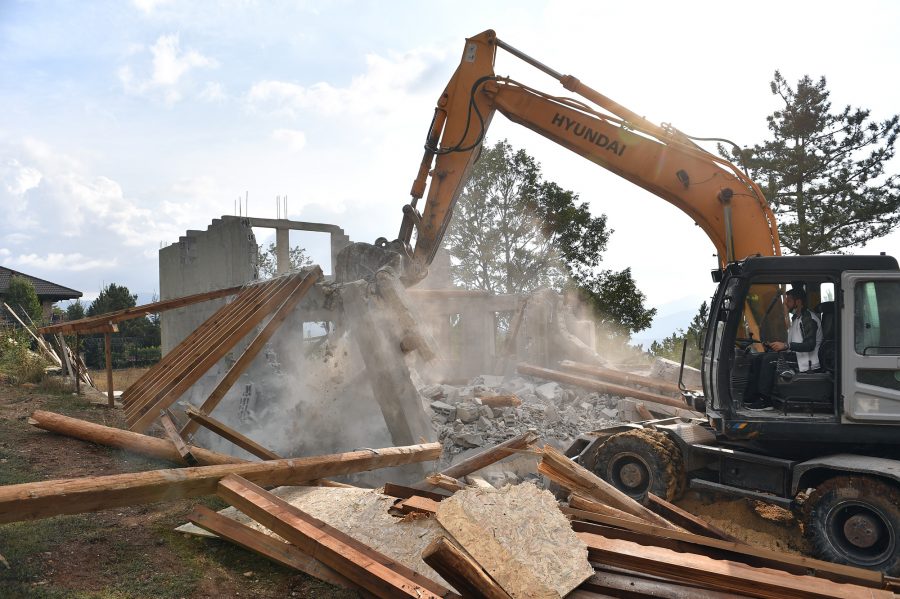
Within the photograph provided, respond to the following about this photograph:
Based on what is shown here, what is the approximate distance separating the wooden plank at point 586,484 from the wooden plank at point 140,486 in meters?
1.75

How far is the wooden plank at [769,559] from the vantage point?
3.99 metres

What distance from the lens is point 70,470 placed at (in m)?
6.16

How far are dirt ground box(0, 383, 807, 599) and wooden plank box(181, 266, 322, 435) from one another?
0.99 metres

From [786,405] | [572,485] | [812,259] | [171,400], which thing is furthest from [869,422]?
[171,400]

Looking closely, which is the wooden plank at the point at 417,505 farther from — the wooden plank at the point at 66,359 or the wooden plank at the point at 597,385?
the wooden plank at the point at 66,359

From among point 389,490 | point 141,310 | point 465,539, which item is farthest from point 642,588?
point 141,310

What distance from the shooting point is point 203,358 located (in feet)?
24.7

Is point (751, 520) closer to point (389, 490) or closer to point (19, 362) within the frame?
point (389, 490)

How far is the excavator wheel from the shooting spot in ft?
20.0

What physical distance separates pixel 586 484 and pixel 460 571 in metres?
2.53

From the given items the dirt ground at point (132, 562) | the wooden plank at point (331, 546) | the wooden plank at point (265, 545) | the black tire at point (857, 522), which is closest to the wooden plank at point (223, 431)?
Result: the dirt ground at point (132, 562)

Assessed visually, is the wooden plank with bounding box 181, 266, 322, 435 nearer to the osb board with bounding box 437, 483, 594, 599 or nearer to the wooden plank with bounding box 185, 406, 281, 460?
the wooden plank with bounding box 185, 406, 281, 460

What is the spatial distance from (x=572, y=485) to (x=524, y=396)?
800 cm

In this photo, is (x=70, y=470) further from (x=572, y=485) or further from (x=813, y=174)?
(x=813, y=174)
